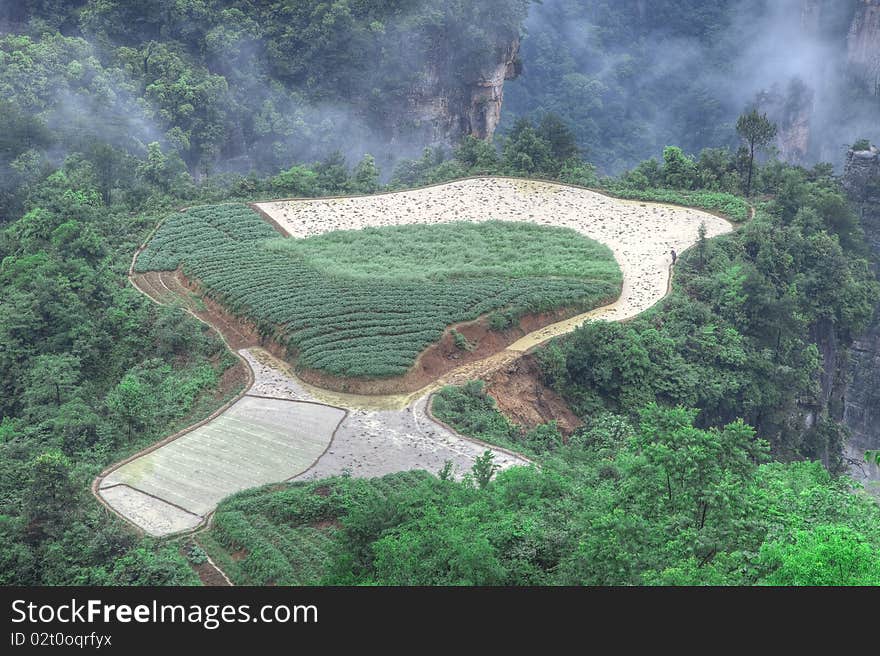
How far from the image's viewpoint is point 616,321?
26.1 metres

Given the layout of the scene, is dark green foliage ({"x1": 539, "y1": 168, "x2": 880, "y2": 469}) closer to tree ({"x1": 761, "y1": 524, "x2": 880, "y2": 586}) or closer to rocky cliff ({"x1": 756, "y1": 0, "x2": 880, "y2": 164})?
tree ({"x1": 761, "y1": 524, "x2": 880, "y2": 586})

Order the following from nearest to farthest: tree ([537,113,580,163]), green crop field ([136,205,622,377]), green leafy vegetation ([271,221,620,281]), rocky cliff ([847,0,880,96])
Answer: green crop field ([136,205,622,377]) < green leafy vegetation ([271,221,620,281]) < tree ([537,113,580,163]) < rocky cliff ([847,0,880,96])

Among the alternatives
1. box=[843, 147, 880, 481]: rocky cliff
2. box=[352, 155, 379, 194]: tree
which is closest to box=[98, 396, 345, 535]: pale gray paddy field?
box=[352, 155, 379, 194]: tree

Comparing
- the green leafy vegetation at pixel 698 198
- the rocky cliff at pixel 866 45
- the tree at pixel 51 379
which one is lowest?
the tree at pixel 51 379

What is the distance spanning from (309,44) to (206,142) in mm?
7370

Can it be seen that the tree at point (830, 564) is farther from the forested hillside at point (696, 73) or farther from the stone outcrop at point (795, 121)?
the stone outcrop at point (795, 121)

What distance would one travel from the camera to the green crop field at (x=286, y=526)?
1708 cm

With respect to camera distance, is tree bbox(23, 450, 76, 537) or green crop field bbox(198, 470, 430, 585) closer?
green crop field bbox(198, 470, 430, 585)

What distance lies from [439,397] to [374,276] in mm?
5278

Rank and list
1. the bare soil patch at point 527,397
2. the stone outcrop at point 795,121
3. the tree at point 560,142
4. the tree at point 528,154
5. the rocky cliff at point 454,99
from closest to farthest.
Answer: the bare soil patch at point 527,397 < the tree at point 528,154 < the tree at point 560,142 < the rocky cliff at point 454,99 < the stone outcrop at point 795,121

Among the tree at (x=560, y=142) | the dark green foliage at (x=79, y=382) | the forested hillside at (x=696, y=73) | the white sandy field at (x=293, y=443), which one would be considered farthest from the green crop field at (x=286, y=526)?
the forested hillside at (x=696, y=73)

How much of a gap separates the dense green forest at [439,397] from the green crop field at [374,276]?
1.47 metres

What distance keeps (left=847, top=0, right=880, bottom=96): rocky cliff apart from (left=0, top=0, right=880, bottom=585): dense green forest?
1716 cm

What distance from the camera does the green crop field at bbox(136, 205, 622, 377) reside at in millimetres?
24453
